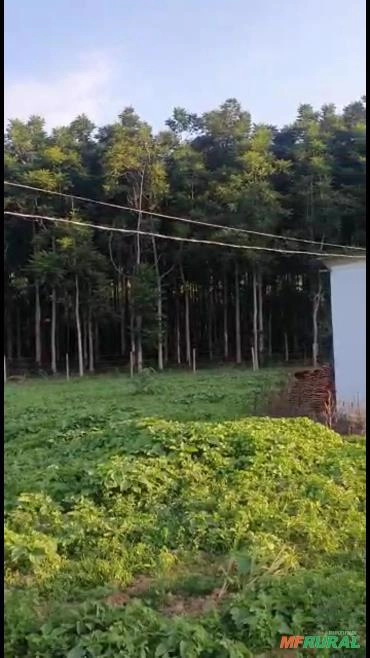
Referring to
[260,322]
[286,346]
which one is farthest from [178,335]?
[286,346]

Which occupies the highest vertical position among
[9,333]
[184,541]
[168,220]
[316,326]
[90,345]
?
[168,220]

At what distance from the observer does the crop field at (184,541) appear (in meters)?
2.19

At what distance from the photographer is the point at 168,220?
17.2 m

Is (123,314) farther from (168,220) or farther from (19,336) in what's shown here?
(19,336)

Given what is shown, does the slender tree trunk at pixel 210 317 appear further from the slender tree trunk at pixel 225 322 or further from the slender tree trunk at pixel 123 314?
the slender tree trunk at pixel 123 314

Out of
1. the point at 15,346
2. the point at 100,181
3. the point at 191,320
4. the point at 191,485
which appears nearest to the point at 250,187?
the point at 100,181

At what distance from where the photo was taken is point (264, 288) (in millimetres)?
19953

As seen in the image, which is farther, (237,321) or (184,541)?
(237,321)

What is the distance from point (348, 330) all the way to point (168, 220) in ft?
33.4

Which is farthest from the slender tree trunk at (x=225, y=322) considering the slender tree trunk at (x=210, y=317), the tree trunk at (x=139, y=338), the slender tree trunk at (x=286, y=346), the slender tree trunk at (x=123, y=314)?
the slender tree trunk at (x=123, y=314)

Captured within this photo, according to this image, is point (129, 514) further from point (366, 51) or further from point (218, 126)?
point (218, 126)

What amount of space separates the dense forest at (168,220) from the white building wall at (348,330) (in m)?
7.60

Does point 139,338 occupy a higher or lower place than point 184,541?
higher

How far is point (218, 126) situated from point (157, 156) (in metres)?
2.34
